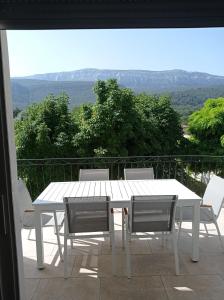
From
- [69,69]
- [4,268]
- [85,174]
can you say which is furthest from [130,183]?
[69,69]

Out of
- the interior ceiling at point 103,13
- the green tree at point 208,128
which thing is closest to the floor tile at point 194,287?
the interior ceiling at point 103,13

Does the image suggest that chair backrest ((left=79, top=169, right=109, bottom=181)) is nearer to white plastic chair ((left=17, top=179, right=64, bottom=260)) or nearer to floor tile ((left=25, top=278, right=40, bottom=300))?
white plastic chair ((left=17, top=179, right=64, bottom=260))

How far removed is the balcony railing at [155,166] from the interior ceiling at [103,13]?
11.4ft

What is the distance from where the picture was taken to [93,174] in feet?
13.0

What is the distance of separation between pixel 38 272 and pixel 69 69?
318 inches

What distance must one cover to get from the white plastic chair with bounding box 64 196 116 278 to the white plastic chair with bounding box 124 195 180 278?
0.20 metres

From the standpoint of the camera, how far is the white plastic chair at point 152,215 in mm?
2699

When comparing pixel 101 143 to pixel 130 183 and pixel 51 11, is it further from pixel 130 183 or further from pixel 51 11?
pixel 51 11

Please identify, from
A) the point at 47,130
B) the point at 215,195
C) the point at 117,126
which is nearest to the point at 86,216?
the point at 215,195

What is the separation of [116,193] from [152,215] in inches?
19.4

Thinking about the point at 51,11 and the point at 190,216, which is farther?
the point at 190,216

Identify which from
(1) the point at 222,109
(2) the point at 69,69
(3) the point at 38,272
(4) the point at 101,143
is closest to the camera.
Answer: (3) the point at 38,272

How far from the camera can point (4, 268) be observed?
1601 mm

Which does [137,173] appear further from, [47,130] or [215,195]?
[47,130]
